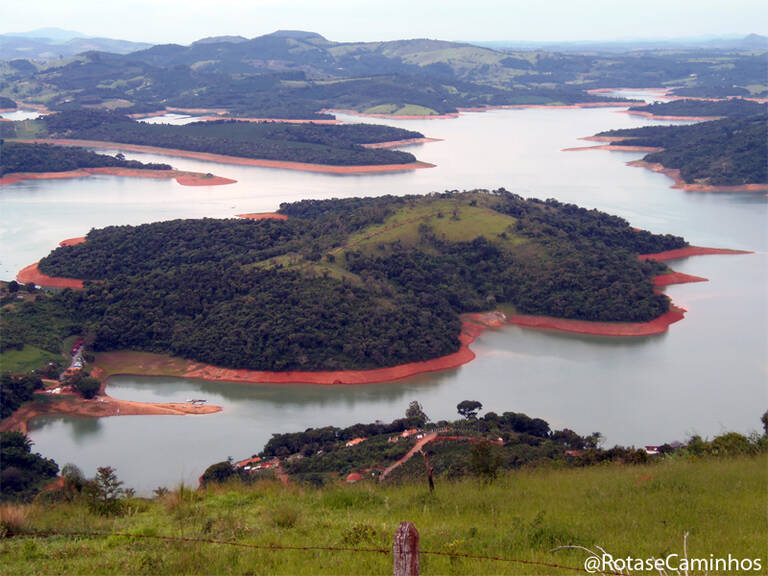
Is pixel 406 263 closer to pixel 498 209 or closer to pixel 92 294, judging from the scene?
pixel 498 209

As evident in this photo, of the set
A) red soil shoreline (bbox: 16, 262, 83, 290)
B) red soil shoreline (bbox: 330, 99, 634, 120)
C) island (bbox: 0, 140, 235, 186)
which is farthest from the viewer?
red soil shoreline (bbox: 330, 99, 634, 120)

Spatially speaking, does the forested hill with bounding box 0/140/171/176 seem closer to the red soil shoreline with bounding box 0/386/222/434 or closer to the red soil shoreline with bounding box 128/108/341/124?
the red soil shoreline with bounding box 128/108/341/124

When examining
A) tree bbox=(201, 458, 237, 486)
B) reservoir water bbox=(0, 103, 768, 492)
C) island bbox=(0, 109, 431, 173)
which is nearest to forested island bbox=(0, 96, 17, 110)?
island bbox=(0, 109, 431, 173)

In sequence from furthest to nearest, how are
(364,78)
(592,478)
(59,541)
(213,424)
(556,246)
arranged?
1. (364,78)
2. (556,246)
3. (213,424)
4. (592,478)
5. (59,541)

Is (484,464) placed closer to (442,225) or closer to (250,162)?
(442,225)

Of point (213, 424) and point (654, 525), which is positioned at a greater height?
point (654, 525)

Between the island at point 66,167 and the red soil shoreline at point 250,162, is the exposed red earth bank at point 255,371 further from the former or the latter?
the red soil shoreline at point 250,162

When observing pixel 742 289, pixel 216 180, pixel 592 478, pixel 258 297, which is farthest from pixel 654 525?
pixel 216 180
